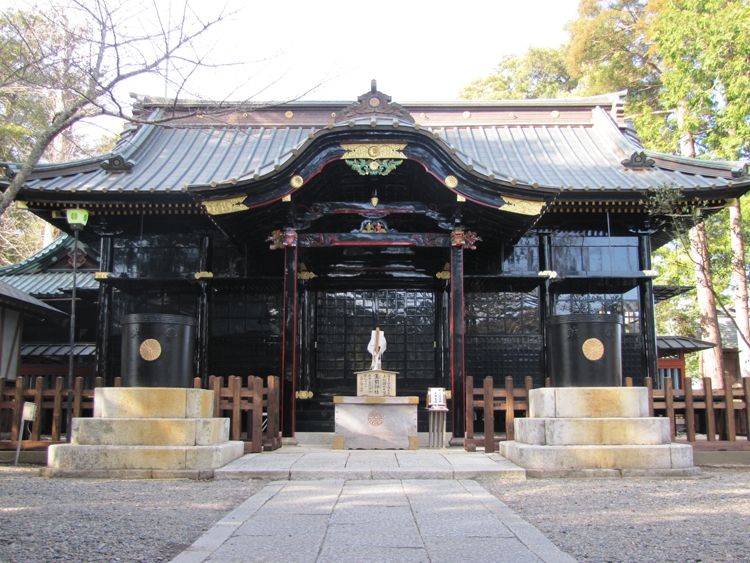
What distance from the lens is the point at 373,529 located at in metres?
4.73

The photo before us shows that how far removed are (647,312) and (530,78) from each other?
25646 mm

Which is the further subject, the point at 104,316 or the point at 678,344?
the point at 678,344

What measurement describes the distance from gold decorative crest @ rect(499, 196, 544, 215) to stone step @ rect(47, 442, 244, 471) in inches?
233

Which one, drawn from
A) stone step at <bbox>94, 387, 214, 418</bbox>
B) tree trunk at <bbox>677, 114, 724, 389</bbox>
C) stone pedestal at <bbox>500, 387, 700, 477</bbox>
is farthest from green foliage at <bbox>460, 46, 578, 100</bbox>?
stone step at <bbox>94, 387, 214, 418</bbox>

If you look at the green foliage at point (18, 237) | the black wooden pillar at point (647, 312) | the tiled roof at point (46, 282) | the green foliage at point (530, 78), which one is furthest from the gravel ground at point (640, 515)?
the green foliage at point (530, 78)

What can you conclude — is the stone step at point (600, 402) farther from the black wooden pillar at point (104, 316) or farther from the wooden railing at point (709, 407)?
the black wooden pillar at point (104, 316)

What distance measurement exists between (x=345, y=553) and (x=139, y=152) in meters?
11.8

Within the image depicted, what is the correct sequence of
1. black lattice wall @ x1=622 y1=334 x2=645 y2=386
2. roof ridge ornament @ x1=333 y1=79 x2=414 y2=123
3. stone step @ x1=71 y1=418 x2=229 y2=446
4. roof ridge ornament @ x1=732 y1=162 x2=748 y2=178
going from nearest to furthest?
stone step @ x1=71 y1=418 x2=229 y2=446 < roof ridge ornament @ x1=333 y1=79 x2=414 y2=123 < roof ridge ornament @ x1=732 y1=162 x2=748 y2=178 < black lattice wall @ x1=622 y1=334 x2=645 y2=386

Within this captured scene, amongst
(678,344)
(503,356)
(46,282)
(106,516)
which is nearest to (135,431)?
(106,516)

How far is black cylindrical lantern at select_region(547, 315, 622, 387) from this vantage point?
7.46 m

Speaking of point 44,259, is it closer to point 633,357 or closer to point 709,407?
point 633,357

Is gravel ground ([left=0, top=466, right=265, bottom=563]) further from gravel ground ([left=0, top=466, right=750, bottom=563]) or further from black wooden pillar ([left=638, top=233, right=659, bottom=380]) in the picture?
black wooden pillar ([left=638, top=233, right=659, bottom=380])

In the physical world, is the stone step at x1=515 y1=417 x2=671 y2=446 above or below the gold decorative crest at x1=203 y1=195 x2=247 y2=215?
below

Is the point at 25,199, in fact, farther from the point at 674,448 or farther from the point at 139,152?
the point at 674,448
